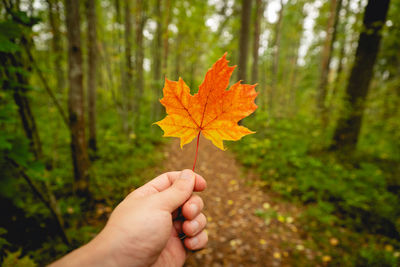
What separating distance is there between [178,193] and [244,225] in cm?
281

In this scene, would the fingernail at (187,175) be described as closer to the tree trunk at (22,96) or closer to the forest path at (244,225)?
the tree trunk at (22,96)

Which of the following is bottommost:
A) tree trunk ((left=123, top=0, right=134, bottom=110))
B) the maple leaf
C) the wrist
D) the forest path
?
the forest path

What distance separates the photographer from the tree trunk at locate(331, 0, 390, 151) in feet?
13.7

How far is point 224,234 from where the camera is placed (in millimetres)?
3135

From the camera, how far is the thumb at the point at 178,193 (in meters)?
1.04

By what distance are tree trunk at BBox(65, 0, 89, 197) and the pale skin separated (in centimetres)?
216

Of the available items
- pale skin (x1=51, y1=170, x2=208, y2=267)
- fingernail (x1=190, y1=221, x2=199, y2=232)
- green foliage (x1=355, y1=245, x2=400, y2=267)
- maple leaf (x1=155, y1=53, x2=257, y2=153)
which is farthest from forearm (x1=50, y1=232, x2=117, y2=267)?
green foliage (x1=355, y1=245, x2=400, y2=267)

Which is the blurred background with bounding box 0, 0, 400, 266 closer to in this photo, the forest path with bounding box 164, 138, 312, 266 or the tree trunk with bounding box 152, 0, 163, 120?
the forest path with bounding box 164, 138, 312, 266

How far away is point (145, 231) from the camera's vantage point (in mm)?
994

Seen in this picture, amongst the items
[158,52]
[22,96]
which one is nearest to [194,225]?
[22,96]

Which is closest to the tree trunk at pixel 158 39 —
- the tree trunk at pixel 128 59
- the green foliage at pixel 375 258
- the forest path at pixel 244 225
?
A: the tree trunk at pixel 128 59

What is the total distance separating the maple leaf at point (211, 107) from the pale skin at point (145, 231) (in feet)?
1.22

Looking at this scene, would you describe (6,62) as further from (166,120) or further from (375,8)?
(375,8)

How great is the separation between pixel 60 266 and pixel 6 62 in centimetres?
173
